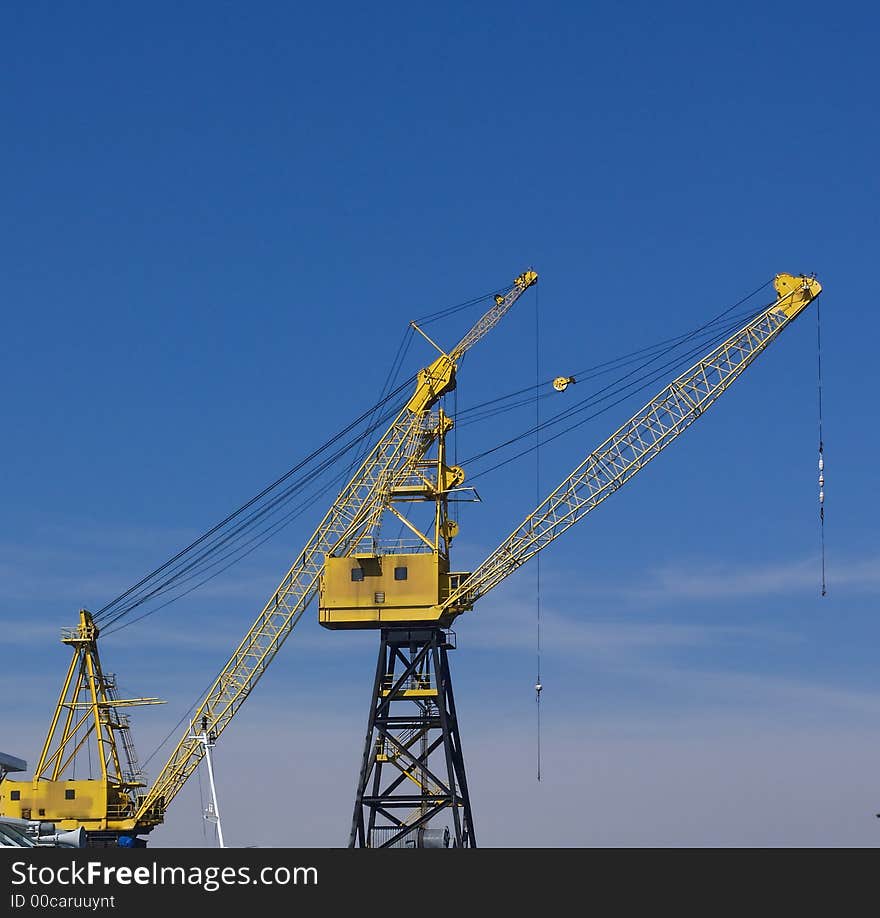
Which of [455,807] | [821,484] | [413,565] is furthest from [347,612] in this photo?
[821,484]

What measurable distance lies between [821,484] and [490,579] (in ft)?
83.3

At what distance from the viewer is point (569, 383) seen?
432 ft

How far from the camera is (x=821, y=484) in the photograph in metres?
121

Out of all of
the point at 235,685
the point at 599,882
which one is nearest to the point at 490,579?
the point at 235,685

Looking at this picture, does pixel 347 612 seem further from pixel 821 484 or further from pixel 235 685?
pixel 821 484

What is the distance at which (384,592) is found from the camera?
5039 inches

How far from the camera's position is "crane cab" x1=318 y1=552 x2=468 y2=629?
12744 centimetres

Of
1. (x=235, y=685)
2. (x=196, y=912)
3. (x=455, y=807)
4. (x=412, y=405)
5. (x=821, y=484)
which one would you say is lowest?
(x=196, y=912)

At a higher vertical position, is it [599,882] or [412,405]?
[412,405]

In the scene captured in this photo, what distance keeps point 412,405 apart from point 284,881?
79331 millimetres

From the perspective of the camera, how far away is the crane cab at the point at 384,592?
12744 cm

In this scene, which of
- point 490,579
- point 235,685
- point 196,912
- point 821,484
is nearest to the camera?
point 196,912

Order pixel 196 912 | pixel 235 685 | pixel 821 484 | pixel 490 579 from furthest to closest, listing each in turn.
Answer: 1. pixel 235 685
2. pixel 490 579
3. pixel 821 484
4. pixel 196 912

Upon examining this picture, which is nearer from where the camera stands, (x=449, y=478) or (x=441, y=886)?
(x=441, y=886)
